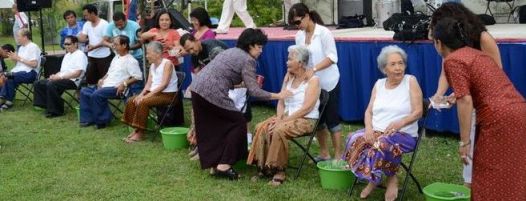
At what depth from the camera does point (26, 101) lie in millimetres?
8805

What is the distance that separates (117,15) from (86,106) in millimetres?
1189

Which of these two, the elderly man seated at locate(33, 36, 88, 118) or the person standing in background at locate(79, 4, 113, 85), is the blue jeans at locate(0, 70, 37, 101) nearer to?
the elderly man seated at locate(33, 36, 88, 118)

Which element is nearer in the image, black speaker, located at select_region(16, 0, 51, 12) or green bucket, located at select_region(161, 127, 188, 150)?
green bucket, located at select_region(161, 127, 188, 150)

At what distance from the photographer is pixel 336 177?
156 inches

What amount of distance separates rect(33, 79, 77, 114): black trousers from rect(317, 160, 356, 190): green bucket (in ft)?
14.3

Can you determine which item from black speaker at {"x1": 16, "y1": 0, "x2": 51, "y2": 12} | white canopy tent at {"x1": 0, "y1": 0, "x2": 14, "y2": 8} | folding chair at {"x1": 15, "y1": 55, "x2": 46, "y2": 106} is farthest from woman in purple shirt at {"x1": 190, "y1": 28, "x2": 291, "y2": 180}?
white canopy tent at {"x1": 0, "y1": 0, "x2": 14, "y2": 8}

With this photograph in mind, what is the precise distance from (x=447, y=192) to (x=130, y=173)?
96.0 inches

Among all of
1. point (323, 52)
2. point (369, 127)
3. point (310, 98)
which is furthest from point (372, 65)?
point (369, 127)

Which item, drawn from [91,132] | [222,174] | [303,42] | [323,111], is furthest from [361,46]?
[91,132]

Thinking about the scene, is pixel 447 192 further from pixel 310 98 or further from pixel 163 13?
pixel 163 13

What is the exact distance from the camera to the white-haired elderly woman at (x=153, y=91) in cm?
570

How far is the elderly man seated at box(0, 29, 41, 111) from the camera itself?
26.9 feet

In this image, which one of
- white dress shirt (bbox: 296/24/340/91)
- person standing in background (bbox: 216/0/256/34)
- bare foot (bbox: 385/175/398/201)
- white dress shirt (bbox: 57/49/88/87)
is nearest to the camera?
bare foot (bbox: 385/175/398/201)

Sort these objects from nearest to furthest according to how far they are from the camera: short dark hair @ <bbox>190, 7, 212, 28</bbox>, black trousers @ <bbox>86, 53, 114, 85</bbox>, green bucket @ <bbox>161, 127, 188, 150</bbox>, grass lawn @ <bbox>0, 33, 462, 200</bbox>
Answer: grass lawn @ <bbox>0, 33, 462, 200</bbox>, green bucket @ <bbox>161, 127, 188, 150</bbox>, short dark hair @ <bbox>190, 7, 212, 28</bbox>, black trousers @ <bbox>86, 53, 114, 85</bbox>
